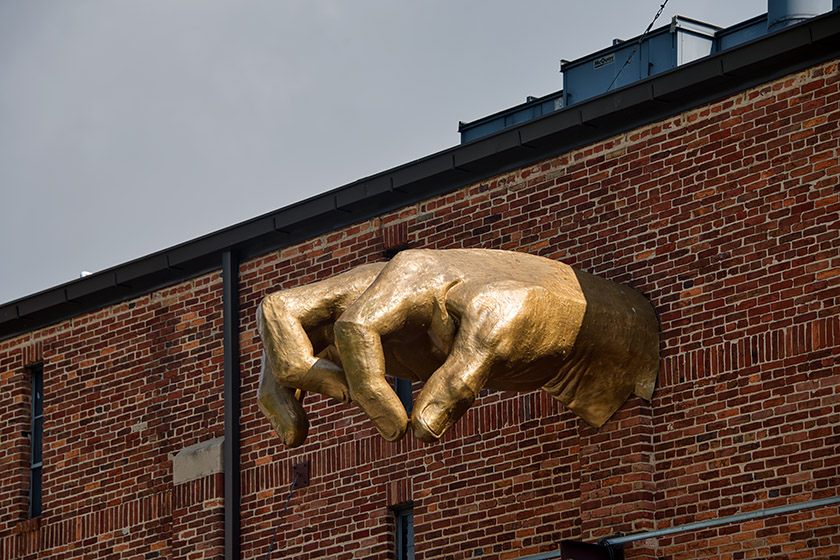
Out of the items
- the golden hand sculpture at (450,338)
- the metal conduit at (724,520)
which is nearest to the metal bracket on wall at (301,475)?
the golden hand sculpture at (450,338)

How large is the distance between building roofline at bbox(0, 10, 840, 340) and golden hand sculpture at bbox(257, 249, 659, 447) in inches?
67.3

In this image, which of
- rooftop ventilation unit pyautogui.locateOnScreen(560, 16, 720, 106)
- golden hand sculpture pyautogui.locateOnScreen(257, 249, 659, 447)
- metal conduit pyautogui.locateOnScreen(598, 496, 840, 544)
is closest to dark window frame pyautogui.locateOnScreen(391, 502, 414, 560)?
golden hand sculpture pyautogui.locateOnScreen(257, 249, 659, 447)

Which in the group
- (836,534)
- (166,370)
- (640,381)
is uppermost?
(166,370)

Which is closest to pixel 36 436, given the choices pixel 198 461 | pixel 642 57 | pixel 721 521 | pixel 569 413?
pixel 198 461

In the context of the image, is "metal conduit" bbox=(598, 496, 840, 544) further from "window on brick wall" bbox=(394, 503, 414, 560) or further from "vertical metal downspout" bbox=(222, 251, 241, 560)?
"vertical metal downspout" bbox=(222, 251, 241, 560)

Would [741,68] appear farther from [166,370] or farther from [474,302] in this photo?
[166,370]

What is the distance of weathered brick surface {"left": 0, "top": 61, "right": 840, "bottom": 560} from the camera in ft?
50.5

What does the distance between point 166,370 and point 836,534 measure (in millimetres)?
8118

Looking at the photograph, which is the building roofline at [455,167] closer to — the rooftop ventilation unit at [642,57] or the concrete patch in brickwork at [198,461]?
the concrete patch in brickwork at [198,461]

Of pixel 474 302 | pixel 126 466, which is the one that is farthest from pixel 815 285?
pixel 126 466

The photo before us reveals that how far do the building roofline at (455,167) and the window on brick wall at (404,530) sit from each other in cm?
301

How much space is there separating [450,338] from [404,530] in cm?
361

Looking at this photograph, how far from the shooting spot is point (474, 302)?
14938 millimetres

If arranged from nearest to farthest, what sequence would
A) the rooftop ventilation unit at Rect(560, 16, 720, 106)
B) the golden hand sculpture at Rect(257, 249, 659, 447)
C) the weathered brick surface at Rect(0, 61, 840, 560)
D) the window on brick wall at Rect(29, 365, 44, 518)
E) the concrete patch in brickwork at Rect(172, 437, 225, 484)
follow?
the golden hand sculpture at Rect(257, 249, 659, 447) < the weathered brick surface at Rect(0, 61, 840, 560) < the concrete patch in brickwork at Rect(172, 437, 225, 484) < the window on brick wall at Rect(29, 365, 44, 518) < the rooftop ventilation unit at Rect(560, 16, 720, 106)
